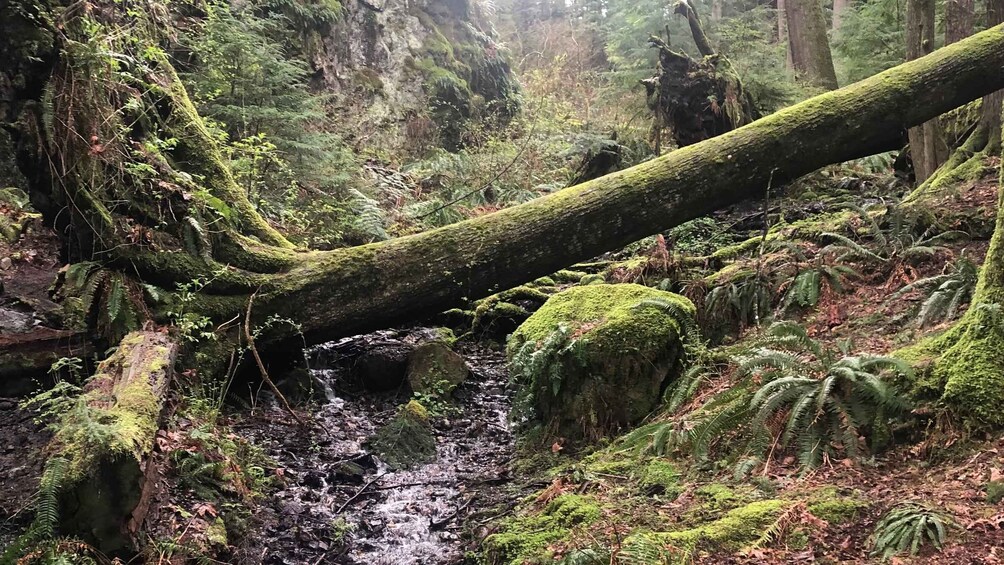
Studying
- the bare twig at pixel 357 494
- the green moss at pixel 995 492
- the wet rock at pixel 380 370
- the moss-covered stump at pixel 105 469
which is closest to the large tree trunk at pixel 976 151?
the green moss at pixel 995 492

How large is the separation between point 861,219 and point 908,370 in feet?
15.3

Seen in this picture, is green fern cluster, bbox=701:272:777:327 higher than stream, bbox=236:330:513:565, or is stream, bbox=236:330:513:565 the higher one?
green fern cluster, bbox=701:272:777:327

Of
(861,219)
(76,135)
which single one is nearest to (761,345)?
(861,219)

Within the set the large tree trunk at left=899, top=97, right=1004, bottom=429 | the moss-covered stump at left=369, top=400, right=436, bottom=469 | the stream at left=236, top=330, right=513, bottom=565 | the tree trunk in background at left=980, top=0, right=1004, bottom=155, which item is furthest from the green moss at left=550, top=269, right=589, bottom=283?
the large tree trunk at left=899, top=97, right=1004, bottom=429

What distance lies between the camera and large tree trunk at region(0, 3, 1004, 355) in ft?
16.9

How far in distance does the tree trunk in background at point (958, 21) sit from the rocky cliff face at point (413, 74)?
34.1ft

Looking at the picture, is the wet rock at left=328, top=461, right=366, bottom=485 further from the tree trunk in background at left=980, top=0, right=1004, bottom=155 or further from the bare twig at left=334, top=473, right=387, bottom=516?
the tree trunk in background at left=980, top=0, right=1004, bottom=155

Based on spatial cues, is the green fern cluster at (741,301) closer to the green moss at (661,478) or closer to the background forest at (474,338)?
the background forest at (474,338)

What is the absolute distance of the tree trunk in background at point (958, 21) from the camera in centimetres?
821

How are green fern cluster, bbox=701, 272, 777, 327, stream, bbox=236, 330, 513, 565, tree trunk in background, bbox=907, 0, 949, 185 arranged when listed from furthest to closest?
1. tree trunk in background, bbox=907, 0, 949, 185
2. green fern cluster, bbox=701, 272, 777, 327
3. stream, bbox=236, 330, 513, 565

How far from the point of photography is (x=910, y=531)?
277 cm

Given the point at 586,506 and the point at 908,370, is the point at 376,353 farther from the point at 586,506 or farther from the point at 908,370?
the point at 908,370

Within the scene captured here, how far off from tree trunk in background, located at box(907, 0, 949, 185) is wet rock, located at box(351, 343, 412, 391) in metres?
7.68

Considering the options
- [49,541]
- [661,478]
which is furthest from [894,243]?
[49,541]
